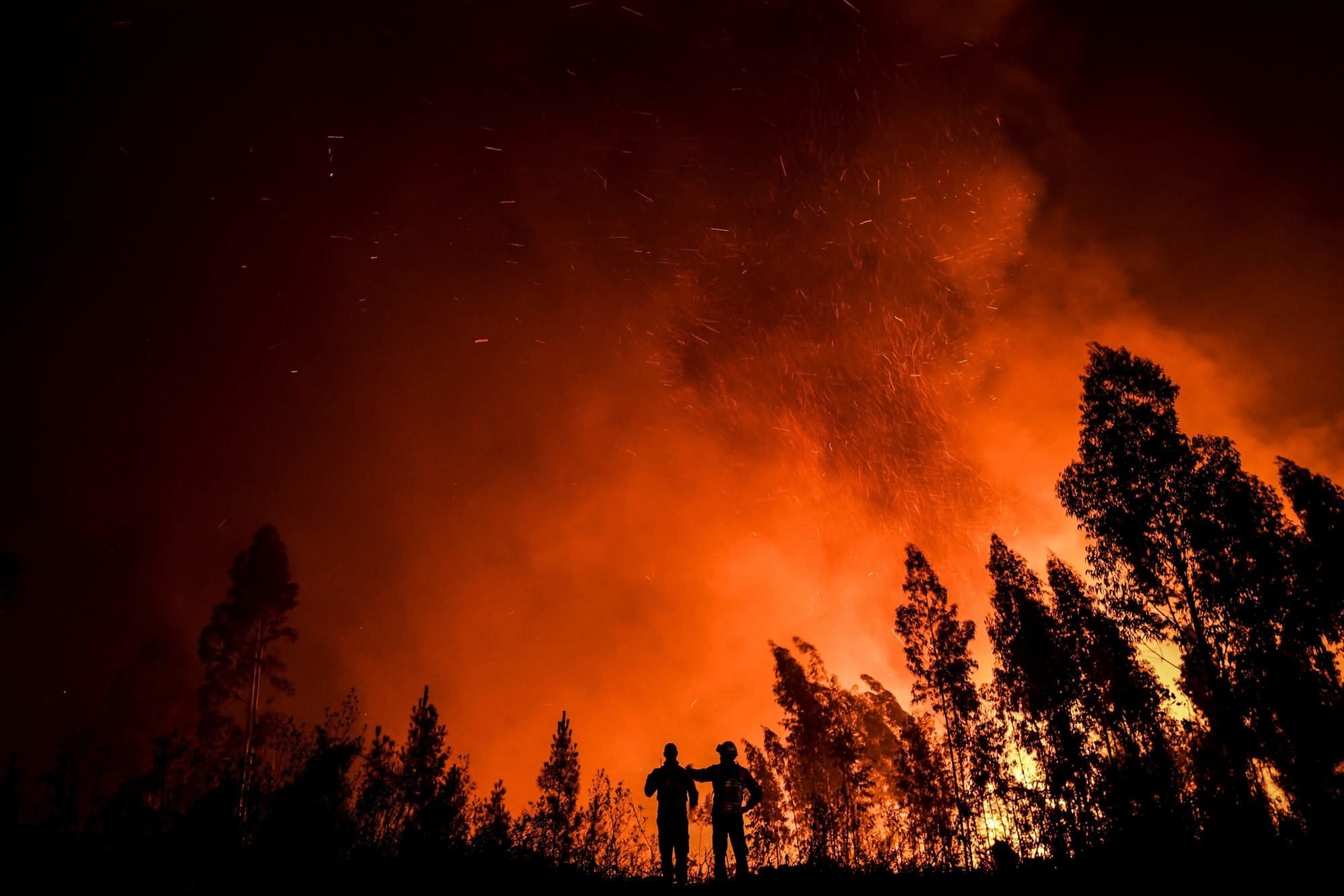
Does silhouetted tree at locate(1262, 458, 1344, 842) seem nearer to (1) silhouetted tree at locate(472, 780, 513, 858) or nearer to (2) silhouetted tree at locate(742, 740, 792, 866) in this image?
(1) silhouetted tree at locate(472, 780, 513, 858)

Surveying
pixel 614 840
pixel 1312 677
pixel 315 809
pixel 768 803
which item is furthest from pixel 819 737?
pixel 315 809

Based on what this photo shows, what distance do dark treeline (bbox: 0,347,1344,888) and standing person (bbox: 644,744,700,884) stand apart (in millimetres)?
1304

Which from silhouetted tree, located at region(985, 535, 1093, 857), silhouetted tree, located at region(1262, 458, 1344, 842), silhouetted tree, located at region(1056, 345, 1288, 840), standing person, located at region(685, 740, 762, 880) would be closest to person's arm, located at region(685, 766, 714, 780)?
standing person, located at region(685, 740, 762, 880)

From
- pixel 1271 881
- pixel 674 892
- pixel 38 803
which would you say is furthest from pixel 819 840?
pixel 38 803

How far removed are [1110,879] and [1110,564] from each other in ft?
49.4

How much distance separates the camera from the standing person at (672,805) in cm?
955

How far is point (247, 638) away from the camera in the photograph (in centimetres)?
3581

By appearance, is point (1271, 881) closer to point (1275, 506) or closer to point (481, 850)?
point (481, 850)

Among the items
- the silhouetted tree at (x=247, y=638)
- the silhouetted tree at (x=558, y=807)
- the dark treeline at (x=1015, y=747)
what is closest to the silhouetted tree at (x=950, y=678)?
the dark treeline at (x=1015, y=747)

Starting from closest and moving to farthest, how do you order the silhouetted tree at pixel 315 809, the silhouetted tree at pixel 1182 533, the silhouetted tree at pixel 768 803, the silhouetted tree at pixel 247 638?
the silhouetted tree at pixel 315 809 → the silhouetted tree at pixel 1182 533 → the silhouetted tree at pixel 247 638 → the silhouetted tree at pixel 768 803

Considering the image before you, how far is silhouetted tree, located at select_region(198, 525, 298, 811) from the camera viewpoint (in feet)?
115

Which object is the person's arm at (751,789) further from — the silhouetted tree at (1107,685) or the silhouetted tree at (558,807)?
the silhouetted tree at (1107,685)

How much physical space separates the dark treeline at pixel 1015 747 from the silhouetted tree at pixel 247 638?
126mm

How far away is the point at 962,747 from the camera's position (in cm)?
2573
